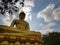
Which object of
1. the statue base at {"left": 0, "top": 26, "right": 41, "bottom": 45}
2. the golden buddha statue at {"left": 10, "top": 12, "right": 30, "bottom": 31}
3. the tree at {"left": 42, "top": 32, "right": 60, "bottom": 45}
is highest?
the golden buddha statue at {"left": 10, "top": 12, "right": 30, "bottom": 31}

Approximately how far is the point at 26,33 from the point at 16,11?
6.54m

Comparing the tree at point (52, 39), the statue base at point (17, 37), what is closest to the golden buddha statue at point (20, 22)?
the statue base at point (17, 37)

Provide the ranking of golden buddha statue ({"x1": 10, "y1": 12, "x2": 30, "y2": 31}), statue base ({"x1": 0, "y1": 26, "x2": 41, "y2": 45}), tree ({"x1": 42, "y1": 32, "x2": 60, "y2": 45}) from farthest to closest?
tree ({"x1": 42, "y1": 32, "x2": 60, "y2": 45}) < golden buddha statue ({"x1": 10, "y1": 12, "x2": 30, "y2": 31}) < statue base ({"x1": 0, "y1": 26, "x2": 41, "y2": 45})

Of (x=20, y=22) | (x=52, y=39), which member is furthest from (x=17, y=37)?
(x=52, y=39)

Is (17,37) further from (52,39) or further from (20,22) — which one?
(52,39)

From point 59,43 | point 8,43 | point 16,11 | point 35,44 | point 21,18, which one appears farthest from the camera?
point 59,43

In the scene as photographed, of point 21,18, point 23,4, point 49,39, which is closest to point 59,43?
point 49,39

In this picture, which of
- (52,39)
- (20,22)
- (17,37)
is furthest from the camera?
(52,39)

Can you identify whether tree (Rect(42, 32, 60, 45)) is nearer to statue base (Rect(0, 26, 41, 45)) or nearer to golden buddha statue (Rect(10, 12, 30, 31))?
golden buddha statue (Rect(10, 12, 30, 31))

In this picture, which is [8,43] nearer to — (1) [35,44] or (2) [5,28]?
(2) [5,28]

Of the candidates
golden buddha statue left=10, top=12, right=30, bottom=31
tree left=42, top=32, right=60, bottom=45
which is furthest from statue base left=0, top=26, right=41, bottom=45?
tree left=42, top=32, right=60, bottom=45

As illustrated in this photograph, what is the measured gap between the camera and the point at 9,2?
1406 centimetres

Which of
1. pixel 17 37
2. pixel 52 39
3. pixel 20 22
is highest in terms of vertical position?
pixel 20 22

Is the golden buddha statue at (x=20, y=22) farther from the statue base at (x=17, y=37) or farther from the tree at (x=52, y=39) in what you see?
the tree at (x=52, y=39)
